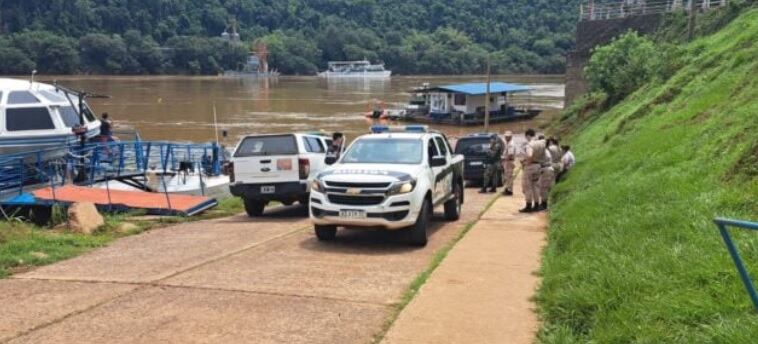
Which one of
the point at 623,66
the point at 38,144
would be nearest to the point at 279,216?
the point at 38,144

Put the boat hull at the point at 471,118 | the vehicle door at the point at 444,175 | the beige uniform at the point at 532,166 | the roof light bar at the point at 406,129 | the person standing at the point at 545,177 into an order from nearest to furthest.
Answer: the vehicle door at the point at 444,175, the beige uniform at the point at 532,166, the person standing at the point at 545,177, the roof light bar at the point at 406,129, the boat hull at the point at 471,118

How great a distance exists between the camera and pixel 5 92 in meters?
15.3

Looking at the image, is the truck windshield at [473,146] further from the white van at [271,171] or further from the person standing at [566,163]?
the white van at [271,171]

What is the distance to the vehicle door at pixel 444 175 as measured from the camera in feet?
37.3

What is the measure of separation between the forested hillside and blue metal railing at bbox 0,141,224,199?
111 metres

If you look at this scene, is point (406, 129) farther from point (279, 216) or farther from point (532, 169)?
point (532, 169)

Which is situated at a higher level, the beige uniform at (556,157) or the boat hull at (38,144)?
the boat hull at (38,144)

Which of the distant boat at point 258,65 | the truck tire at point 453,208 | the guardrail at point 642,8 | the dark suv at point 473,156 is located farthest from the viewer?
the distant boat at point 258,65

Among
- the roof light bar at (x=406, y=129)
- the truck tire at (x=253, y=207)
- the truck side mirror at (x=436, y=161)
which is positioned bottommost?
the truck tire at (x=253, y=207)

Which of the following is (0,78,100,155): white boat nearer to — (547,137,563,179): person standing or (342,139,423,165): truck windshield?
(342,139,423,165): truck windshield

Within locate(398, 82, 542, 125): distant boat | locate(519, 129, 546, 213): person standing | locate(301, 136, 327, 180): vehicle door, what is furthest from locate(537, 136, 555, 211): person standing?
locate(398, 82, 542, 125): distant boat

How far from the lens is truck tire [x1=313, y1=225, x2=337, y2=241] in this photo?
33.0ft

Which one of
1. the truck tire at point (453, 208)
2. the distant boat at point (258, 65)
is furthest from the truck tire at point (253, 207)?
the distant boat at point (258, 65)

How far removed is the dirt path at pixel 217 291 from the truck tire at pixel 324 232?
0.11 meters
